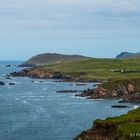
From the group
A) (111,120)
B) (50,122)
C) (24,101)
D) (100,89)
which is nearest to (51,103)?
(24,101)

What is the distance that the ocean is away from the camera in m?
109

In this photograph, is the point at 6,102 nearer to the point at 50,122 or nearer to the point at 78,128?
the point at 50,122

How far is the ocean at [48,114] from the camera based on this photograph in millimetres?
108562

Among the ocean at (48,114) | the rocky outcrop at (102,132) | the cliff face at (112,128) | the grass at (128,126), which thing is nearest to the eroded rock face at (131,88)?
the ocean at (48,114)

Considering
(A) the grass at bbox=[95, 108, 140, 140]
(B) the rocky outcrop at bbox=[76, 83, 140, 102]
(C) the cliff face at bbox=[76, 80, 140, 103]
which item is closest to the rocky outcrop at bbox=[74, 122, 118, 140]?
(A) the grass at bbox=[95, 108, 140, 140]

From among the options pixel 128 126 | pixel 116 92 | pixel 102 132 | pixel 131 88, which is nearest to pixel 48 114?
pixel 116 92

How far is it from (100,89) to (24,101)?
28.3 metres

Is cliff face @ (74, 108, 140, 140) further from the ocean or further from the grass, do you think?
the ocean

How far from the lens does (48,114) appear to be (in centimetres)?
13938

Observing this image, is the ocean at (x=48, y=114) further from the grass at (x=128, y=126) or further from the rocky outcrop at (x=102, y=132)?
the grass at (x=128, y=126)

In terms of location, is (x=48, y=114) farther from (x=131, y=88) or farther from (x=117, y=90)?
(x=131, y=88)

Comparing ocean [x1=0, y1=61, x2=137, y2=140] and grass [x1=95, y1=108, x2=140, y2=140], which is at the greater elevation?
grass [x1=95, y1=108, x2=140, y2=140]

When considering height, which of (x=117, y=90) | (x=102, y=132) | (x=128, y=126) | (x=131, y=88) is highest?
(x=131, y=88)

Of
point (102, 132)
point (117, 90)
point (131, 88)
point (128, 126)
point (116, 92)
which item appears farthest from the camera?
point (117, 90)
